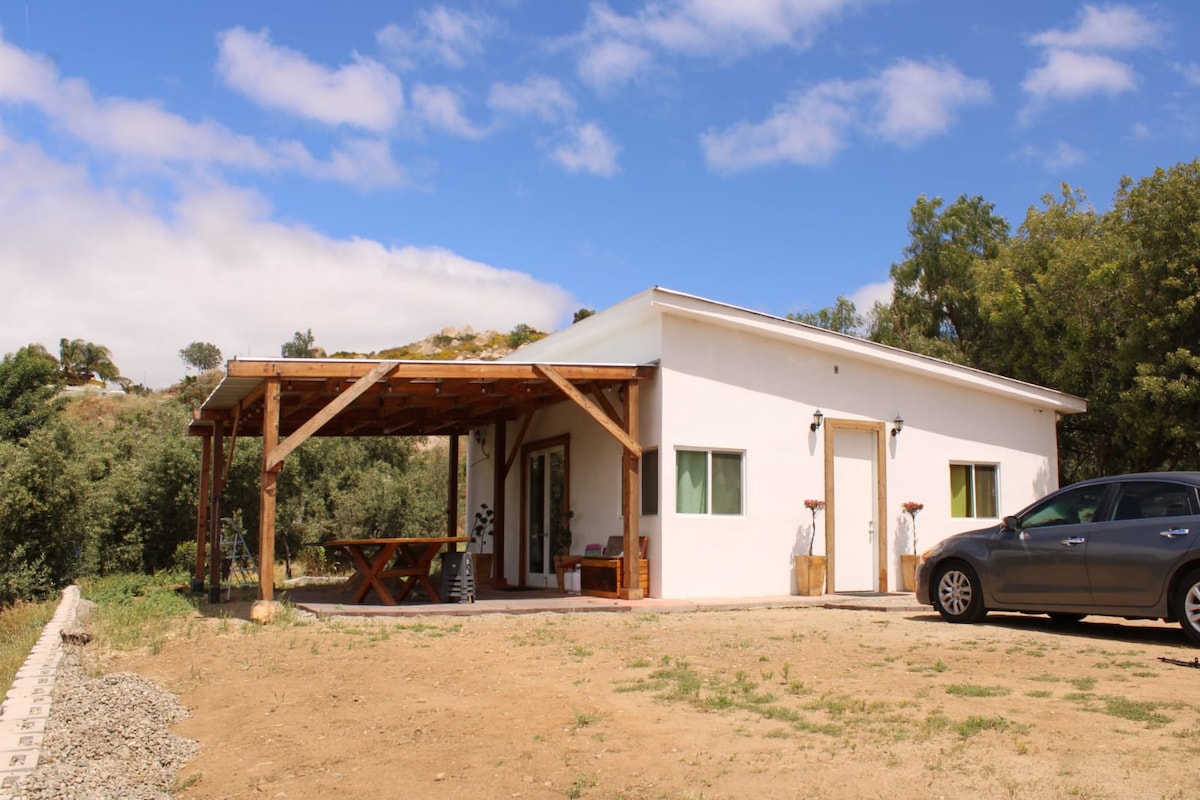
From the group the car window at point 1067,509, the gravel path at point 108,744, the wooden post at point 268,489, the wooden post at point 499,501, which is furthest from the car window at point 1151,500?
the wooden post at point 499,501

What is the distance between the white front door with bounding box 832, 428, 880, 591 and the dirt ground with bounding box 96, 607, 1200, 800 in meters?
4.28

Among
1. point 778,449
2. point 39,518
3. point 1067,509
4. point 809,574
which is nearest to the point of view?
point 1067,509

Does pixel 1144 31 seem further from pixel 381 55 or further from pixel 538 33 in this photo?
pixel 381 55

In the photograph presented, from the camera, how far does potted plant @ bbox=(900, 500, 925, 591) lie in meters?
13.8

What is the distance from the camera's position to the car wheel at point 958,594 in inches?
364

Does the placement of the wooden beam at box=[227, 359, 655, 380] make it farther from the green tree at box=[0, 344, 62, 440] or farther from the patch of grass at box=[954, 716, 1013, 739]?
the green tree at box=[0, 344, 62, 440]

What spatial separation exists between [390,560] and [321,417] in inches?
93.4

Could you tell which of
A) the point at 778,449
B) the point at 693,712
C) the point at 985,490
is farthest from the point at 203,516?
the point at 985,490

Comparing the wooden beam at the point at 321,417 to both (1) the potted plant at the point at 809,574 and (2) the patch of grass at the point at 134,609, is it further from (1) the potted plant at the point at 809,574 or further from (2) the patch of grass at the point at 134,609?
(1) the potted plant at the point at 809,574

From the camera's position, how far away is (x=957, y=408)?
1459 cm

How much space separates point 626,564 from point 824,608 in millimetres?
2416

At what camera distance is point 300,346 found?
57.6 meters

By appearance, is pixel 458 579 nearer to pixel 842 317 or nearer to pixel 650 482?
pixel 650 482

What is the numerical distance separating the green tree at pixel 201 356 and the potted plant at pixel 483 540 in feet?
168
